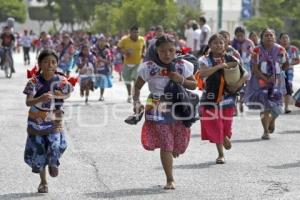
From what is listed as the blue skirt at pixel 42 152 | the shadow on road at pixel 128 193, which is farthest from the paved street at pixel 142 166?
the blue skirt at pixel 42 152

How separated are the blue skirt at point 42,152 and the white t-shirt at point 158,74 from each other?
3.56 ft

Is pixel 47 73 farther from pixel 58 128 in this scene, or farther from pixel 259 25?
pixel 259 25

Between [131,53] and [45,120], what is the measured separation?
11573mm

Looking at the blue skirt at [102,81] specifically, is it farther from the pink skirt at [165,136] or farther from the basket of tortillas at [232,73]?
the pink skirt at [165,136]

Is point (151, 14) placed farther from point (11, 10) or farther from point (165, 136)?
point (11, 10)

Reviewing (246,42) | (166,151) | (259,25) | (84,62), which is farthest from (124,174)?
(259,25)

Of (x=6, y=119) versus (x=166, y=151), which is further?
(x=6, y=119)

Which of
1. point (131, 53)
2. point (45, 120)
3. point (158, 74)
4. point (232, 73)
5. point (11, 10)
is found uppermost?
point (158, 74)

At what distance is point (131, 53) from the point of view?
67.1 ft

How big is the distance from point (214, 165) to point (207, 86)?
40.0 inches

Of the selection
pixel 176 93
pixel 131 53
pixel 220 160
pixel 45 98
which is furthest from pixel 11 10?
pixel 45 98

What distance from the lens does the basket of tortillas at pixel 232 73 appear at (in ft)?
36.3

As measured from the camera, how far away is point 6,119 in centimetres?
1622

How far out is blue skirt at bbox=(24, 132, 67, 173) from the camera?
895 centimetres
